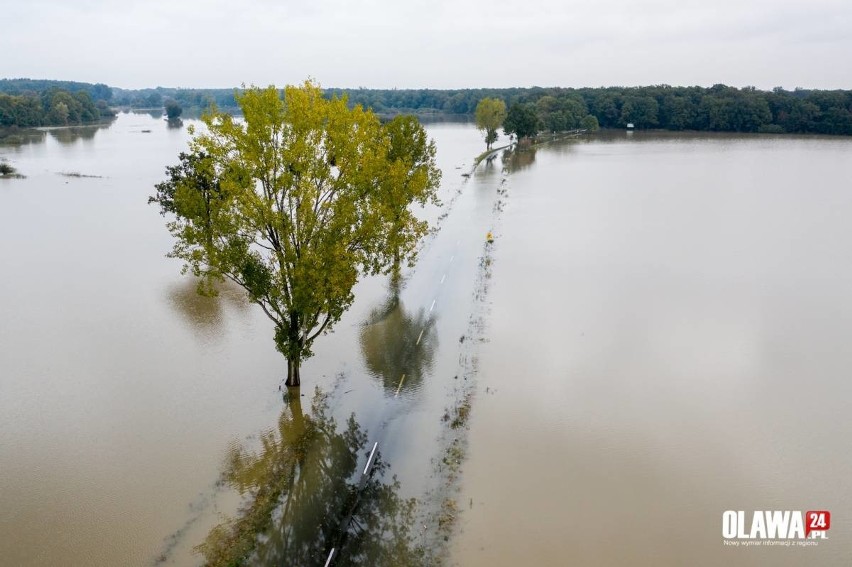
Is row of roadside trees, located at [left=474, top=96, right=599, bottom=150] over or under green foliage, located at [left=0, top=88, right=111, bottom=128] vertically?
under

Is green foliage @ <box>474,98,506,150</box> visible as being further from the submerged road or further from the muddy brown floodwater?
the submerged road

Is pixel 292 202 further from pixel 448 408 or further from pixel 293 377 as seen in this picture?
pixel 448 408

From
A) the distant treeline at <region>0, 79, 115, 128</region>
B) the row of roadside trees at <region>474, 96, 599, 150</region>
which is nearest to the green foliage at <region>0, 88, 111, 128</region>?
the distant treeline at <region>0, 79, 115, 128</region>

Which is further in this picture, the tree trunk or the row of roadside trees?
the row of roadside trees

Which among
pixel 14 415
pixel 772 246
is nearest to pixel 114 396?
pixel 14 415

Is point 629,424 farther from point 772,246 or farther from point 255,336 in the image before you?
point 772,246

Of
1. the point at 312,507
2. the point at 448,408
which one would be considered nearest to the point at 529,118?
the point at 448,408
